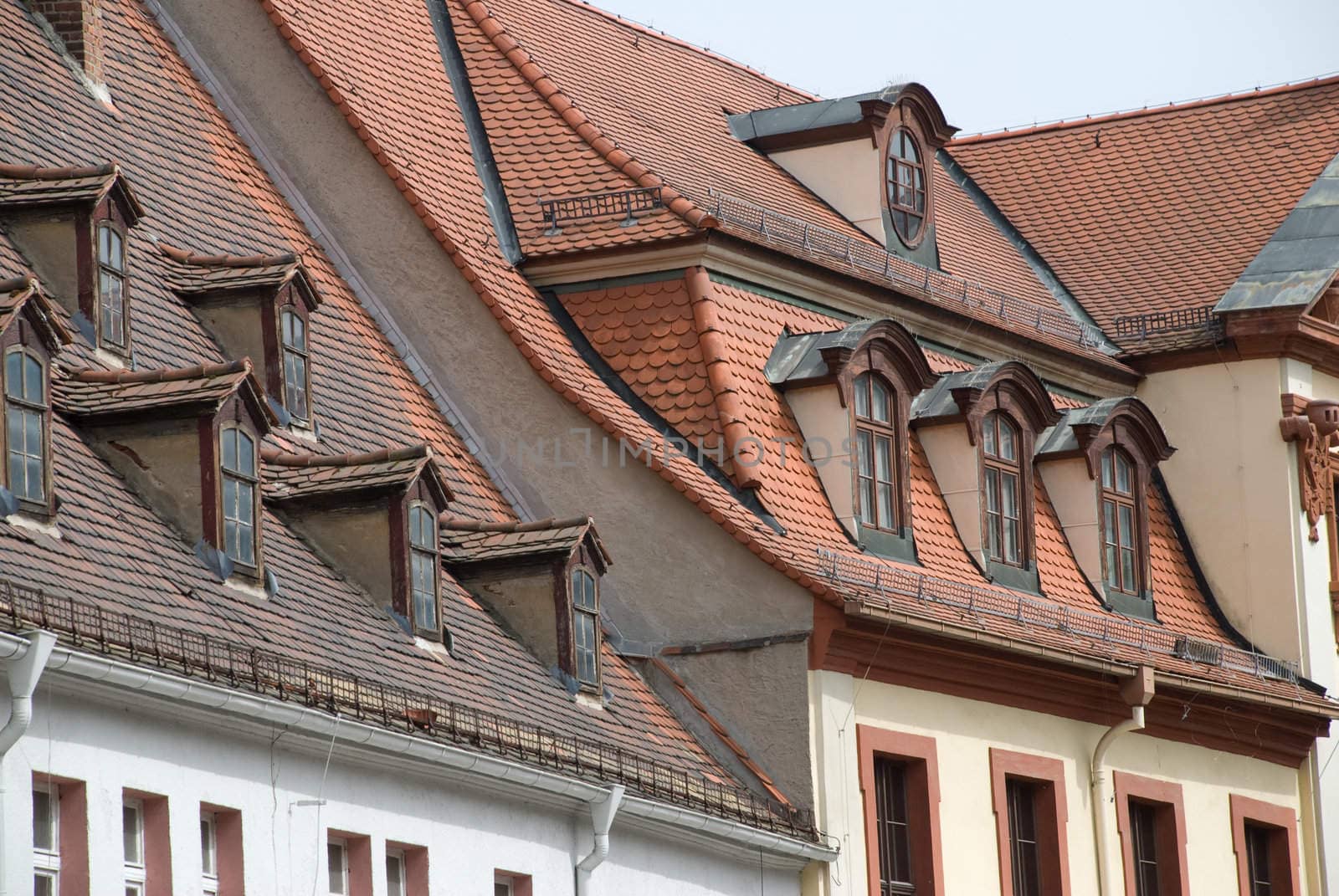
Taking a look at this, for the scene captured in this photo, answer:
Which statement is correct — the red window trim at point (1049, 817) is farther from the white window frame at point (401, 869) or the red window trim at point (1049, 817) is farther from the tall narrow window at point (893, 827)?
the white window frame at point (401, 869)

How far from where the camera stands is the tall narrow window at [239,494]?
71.3 ft

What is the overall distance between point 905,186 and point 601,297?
622 centimetres

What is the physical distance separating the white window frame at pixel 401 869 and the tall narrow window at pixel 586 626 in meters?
3.72

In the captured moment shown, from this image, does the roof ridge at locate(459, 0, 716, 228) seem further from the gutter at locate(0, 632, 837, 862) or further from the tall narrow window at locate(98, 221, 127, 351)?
the tall narrow window at locate(98, 221, 127, 351)

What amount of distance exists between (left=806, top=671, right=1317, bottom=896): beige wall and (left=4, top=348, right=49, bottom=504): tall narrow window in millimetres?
9548

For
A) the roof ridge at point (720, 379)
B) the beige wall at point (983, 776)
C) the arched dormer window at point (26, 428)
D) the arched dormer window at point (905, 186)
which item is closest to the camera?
the arched dormer window at point (26, 428)

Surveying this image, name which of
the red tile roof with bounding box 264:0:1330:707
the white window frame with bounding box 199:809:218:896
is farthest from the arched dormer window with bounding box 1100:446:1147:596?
the white window frame with bounding box 199:809:218:896

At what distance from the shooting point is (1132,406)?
34.1m

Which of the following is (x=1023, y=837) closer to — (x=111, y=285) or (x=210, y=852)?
(x=111, y=285)

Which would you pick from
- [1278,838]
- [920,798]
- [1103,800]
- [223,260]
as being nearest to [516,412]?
[223,260]

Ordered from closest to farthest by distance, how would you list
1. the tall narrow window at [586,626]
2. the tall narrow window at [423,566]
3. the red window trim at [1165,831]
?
the tall narrow window at [423,566], the tall narrow window at [586,626], the red window trim at [1165,831]

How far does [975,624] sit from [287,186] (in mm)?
7524

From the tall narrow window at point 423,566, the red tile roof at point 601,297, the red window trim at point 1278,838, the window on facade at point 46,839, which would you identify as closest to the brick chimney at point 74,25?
the red tile roof at point 601,297

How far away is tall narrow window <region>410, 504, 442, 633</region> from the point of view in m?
23.9
